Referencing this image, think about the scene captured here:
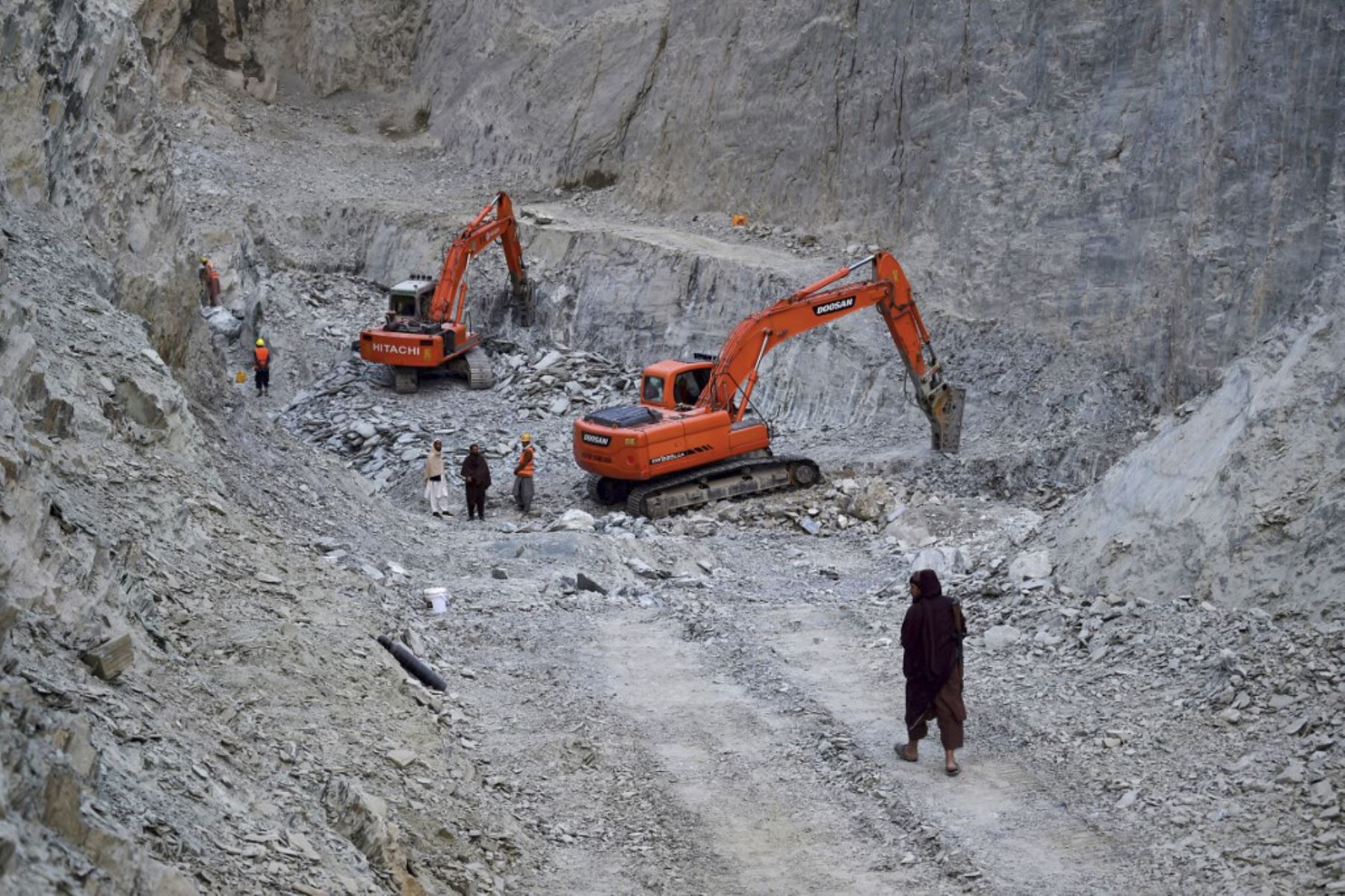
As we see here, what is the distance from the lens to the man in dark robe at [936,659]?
8.86 metres

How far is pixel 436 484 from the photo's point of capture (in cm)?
1850

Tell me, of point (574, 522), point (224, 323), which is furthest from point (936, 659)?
point (224, 323)

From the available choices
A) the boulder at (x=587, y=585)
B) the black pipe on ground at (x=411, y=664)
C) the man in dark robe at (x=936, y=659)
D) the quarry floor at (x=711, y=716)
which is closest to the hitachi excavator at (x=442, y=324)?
the quarry floor at (x=711, y=716)

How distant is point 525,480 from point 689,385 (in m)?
2.37

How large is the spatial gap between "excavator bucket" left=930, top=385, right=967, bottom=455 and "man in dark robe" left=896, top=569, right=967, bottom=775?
Answer: 34.1ft

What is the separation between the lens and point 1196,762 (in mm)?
8594

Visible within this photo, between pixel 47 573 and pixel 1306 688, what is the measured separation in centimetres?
676

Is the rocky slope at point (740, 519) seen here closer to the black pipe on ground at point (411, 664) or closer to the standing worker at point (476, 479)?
the black pipe on ground at point (411, 664)

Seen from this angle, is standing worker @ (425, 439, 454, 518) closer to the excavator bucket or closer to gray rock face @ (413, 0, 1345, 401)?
the excavator bucket

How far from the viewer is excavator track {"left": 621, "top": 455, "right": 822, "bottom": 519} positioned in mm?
18125

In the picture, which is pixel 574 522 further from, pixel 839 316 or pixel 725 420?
pixel 839 316

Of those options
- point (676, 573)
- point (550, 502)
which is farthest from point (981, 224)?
point (676, 573)

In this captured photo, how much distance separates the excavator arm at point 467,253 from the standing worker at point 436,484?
6498 millimetres

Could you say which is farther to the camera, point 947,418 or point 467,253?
point 467,253
